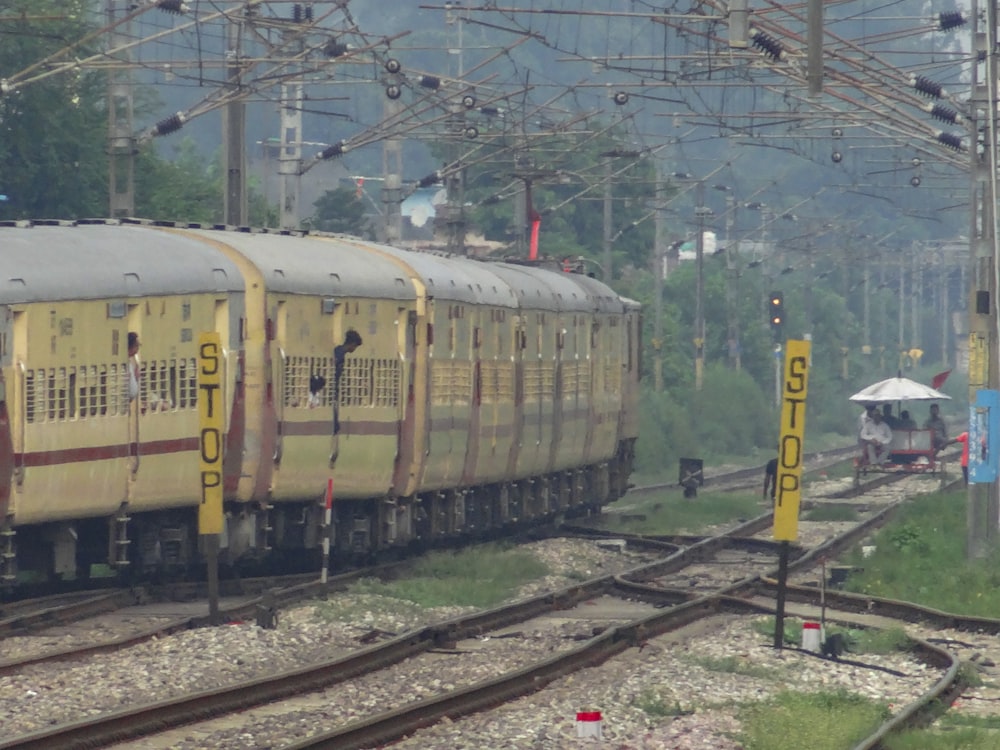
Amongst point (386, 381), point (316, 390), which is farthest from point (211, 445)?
point (386, 381)

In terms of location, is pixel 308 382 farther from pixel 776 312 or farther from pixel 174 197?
pixel 776 312

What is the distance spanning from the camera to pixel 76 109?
40281mm

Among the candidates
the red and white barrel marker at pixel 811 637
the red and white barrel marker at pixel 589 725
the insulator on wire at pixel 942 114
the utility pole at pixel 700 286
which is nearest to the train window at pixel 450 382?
the insulator on wire at pixel 942 114

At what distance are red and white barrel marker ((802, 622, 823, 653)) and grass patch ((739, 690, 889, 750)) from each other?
2.53 meters

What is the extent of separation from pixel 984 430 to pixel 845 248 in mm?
56184

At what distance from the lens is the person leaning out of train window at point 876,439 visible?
39.7m

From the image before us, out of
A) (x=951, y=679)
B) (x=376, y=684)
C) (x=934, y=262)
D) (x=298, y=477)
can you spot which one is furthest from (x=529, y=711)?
(x=934, y=262)

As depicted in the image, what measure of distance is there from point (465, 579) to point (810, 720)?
9.61 meters

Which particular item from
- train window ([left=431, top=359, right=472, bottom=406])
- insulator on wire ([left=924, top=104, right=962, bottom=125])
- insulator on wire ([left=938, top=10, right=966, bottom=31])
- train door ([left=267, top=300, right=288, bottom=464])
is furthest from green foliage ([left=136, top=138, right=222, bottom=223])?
train door ([left=267, top=300, right=288, bottom=464])

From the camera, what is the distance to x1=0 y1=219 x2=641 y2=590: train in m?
17.5

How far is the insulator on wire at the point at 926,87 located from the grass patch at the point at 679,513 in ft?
24.3

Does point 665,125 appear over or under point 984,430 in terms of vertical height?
over

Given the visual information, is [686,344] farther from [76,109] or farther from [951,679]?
[951,679]

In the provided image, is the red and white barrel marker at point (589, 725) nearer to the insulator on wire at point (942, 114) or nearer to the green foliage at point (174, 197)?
the insulator on wire at point (942, 114)
